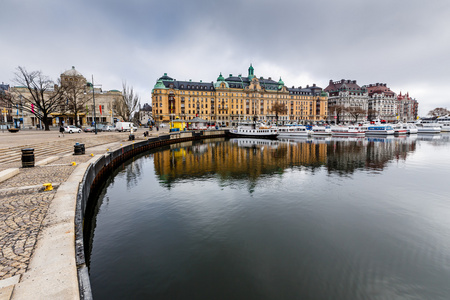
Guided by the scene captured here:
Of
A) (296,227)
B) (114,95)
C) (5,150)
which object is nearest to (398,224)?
(296,227)

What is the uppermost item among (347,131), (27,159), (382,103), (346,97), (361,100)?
(346,97)

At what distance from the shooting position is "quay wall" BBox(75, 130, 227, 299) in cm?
562

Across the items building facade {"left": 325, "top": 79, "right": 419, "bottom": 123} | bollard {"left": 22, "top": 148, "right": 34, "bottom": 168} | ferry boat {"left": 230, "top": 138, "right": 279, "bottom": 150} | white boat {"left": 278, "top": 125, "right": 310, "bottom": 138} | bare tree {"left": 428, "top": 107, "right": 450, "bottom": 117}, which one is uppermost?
building facade {"left": 325, "top": 79, "right": 419, "bottom": 123}

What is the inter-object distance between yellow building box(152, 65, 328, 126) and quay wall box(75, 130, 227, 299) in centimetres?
5458

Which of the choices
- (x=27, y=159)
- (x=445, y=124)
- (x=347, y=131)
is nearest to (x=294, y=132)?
(x=347, y=131)

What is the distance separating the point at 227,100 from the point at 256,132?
6666 cm

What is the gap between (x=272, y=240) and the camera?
11.4m

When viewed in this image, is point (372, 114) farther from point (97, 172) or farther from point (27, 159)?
point (27, 159)

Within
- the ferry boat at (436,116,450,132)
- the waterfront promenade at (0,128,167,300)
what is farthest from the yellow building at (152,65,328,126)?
the waterfront promenade at (0,128,167,300)

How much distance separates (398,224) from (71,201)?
54.3 feet

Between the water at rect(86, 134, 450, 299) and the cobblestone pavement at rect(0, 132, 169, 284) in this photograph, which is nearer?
the cobblestone pavement at rect(0, 132, 169, 284)

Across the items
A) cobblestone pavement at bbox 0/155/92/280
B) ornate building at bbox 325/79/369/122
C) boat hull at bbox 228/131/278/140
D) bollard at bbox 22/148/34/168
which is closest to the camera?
cobblestone pavement at bbox 0/155/92/280

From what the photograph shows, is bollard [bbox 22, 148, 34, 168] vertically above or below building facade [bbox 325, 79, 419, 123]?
below

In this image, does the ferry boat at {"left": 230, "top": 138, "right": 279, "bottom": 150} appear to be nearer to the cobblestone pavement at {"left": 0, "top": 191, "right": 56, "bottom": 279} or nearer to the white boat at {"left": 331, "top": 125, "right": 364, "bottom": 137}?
the white boat at {"left": 331, "top": 125, "right": 364, "bottom": 137}
